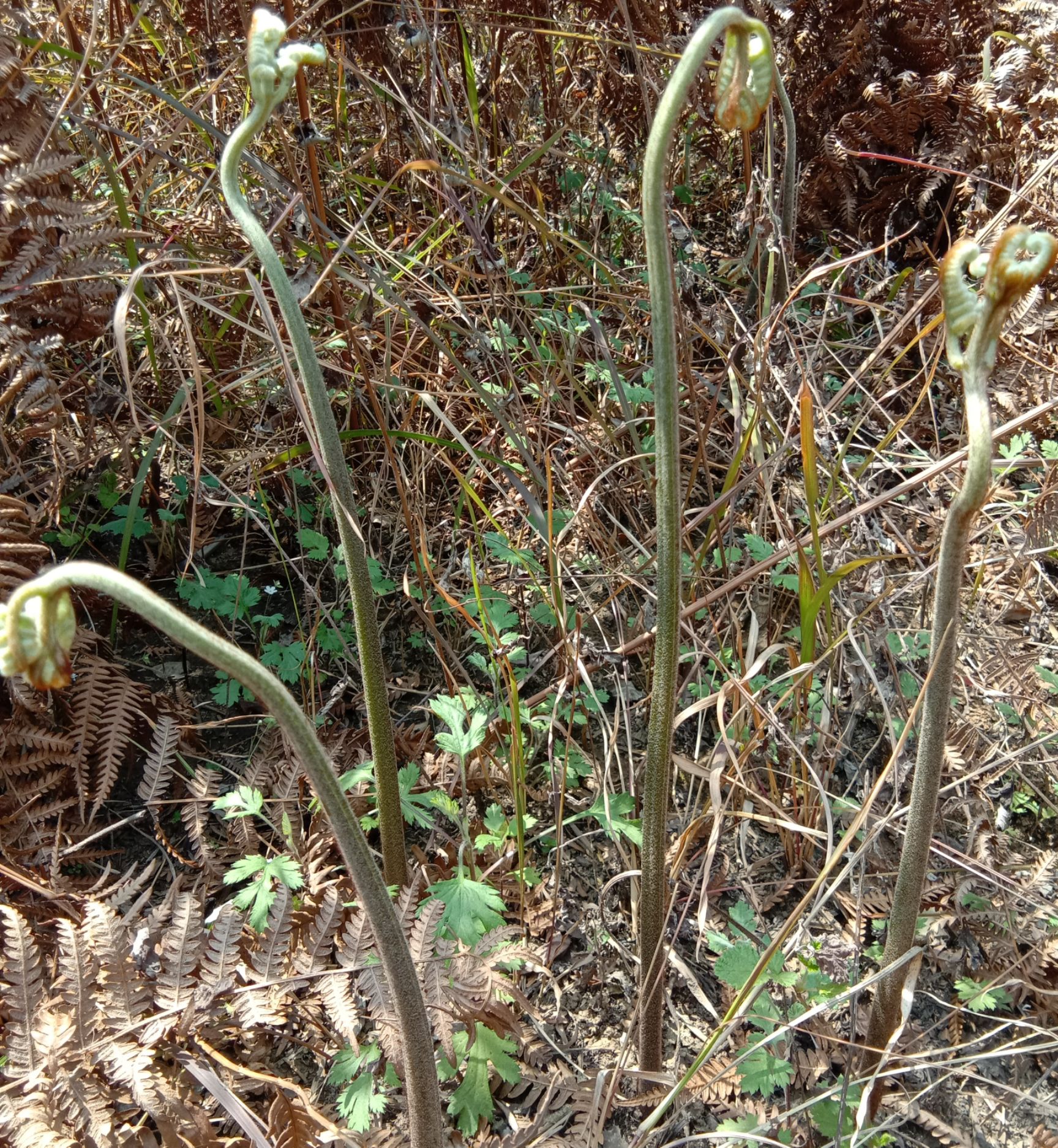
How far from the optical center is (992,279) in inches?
40.4

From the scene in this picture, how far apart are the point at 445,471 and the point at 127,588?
177 centimetres

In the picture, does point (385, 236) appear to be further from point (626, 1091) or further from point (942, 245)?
point (626, 1091)

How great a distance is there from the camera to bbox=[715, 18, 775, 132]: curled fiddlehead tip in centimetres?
108

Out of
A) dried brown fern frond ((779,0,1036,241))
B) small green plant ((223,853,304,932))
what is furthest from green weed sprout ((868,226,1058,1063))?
dried brown fern frond ((779,0,1036,241))

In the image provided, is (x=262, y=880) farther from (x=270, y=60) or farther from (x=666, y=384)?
(x=270, y=60)

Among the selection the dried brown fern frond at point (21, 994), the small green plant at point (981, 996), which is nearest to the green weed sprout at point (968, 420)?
the small green plant at point (981, 996)

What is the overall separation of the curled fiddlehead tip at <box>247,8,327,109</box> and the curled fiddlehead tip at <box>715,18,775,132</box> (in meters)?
0.48

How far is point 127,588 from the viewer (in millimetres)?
864

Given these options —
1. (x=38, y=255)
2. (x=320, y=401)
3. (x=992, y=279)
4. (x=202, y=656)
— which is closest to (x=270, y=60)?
(x=320, y=401)

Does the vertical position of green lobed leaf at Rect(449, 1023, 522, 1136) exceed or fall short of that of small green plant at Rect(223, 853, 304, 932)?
it falls short

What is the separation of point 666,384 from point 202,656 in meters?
0.59

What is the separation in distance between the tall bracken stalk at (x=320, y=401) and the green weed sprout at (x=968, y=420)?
761mm

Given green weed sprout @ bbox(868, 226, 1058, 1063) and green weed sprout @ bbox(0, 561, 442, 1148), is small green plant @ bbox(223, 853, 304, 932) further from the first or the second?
green weed sprout @ bbox(868, 226, 1058, 1063)

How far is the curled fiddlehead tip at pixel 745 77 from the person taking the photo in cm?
108
